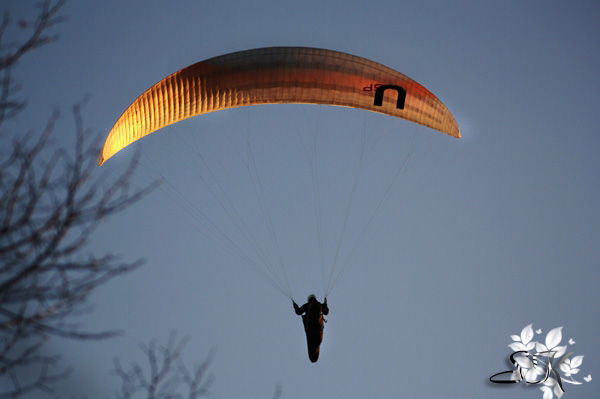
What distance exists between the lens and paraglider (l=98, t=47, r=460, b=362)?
645 inches

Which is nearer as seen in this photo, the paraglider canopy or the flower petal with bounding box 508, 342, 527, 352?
the flower petal with bounding box 508, 342, 527, 352

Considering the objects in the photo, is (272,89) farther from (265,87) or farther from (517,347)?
(517,347)

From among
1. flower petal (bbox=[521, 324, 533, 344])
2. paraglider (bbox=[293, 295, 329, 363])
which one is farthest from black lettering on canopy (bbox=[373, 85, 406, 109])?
flower petal (bbox=[521, 324, 533, 344])

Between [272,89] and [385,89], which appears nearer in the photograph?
[272,89]

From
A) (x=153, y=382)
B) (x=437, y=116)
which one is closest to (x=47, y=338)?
(x=153, y=382)

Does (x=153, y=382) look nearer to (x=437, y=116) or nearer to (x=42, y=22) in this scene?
(x=42, y=22)

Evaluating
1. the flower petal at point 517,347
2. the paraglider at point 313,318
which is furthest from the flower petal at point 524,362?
the paraglider at point 313,318

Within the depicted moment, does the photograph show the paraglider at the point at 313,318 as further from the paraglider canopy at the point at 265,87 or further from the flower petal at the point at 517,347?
the flower petal at the point at 517,347

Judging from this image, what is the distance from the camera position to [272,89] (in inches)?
661

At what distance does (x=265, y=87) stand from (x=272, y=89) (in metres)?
0.19

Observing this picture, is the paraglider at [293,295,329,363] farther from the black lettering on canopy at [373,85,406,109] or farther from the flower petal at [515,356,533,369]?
the flower petal at [515,356,533,369]

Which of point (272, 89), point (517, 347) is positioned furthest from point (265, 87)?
point (517, 347)

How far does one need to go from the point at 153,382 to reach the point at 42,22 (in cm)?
462

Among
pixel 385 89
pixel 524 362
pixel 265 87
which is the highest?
pixel 385 89
